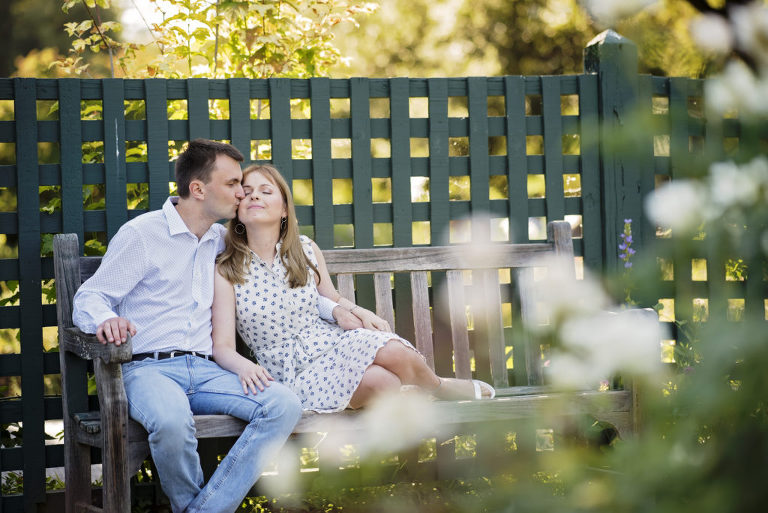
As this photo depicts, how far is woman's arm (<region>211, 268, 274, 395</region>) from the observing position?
285 cm

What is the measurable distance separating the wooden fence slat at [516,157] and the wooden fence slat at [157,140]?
156 cm

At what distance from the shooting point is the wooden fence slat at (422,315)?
3.40 meters

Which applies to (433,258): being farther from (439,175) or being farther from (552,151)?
(552,151)

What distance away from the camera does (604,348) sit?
781mm

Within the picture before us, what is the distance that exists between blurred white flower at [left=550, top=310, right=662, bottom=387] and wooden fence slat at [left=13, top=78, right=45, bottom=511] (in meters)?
2.94

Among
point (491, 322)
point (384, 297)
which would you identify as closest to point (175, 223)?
point (384, 297)

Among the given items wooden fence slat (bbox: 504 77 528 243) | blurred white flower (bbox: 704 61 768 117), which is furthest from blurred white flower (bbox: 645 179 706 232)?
wooden fence slat (bbox: 504 77 528 243)

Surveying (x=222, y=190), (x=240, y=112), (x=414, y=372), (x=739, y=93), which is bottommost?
(x=414, y=372)

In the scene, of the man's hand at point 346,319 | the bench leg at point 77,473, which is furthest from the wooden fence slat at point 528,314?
the bench leg at point 77,473

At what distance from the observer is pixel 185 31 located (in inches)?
157

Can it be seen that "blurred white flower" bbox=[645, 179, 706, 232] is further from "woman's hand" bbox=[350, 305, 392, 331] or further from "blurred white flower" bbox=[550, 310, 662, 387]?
"woman's hand" bbox=[350, 305, 392, 331]

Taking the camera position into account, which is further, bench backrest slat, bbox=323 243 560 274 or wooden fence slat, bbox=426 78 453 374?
wooden fence slat, bbox=426 78 453 374

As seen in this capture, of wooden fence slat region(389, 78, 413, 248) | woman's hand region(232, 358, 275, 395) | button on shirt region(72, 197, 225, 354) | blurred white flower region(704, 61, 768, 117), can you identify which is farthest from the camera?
wooden fence slat region(389, 78, 413, 248)

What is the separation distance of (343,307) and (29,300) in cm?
131
